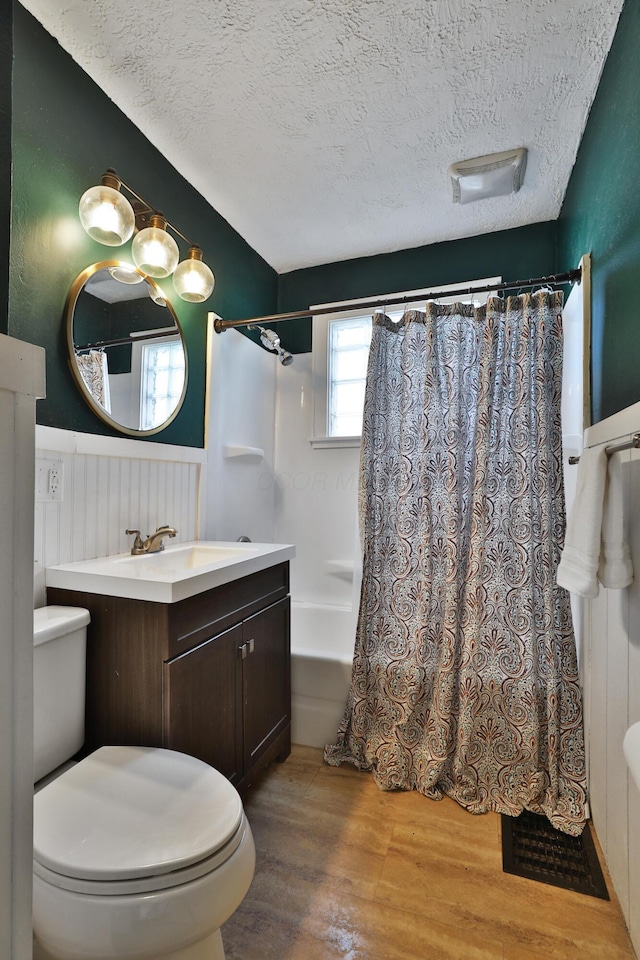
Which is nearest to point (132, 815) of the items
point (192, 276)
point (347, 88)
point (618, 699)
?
point (618, 699)

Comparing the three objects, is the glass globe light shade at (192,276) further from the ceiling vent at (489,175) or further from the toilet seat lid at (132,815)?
the toilet seat lid at (132,815)

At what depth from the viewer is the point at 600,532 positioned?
119cm

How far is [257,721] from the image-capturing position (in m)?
1.70

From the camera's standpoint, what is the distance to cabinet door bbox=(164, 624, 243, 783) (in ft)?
4.21

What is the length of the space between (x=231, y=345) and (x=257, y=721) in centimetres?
175


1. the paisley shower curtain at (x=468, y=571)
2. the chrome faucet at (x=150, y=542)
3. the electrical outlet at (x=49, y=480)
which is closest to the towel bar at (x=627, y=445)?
the paisley shower curtain at (x=468, y=571)

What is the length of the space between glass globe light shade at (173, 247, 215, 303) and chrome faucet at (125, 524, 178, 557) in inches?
37.8

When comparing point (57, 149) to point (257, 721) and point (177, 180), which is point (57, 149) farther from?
point (257, 721)

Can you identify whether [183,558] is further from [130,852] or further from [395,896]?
[395,896]

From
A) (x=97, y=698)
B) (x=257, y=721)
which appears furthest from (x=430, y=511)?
(x=97, y=698)

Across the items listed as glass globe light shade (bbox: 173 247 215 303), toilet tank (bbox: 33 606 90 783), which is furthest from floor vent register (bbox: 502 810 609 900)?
glass globe light shade (bbox: 173 247 215 303)

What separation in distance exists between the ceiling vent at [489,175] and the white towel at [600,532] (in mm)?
1373

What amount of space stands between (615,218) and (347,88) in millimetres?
988

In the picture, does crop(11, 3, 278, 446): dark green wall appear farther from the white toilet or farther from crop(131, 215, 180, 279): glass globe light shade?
the white toilet
